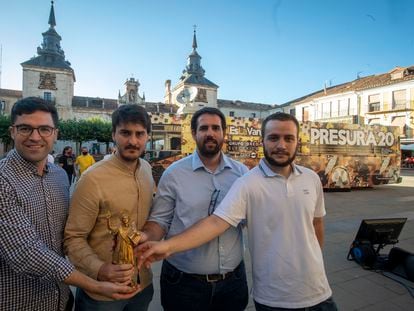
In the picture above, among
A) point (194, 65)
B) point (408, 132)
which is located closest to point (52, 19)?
point (194, 65)

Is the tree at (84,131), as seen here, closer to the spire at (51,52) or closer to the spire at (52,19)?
the spire at (51,52)

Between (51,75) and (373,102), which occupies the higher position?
(51,75)

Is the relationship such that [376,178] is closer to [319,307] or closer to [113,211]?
[319,307]

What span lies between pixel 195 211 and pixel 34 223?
39.1 inches

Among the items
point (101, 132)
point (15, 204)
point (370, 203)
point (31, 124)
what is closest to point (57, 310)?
point (15, 204)

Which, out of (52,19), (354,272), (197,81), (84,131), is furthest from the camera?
(197,81)

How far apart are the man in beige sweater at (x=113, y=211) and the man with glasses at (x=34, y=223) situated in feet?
0.30

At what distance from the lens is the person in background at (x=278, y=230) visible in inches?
69.3

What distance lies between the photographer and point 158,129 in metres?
10.2

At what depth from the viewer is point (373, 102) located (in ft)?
123

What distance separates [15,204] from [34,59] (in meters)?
56.0

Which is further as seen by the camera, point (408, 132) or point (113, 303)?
point (408, 132)

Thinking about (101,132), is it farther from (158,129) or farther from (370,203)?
(370,203)

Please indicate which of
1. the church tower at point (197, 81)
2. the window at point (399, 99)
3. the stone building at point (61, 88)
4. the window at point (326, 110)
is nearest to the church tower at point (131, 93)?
the stone building at point (61, 88)
